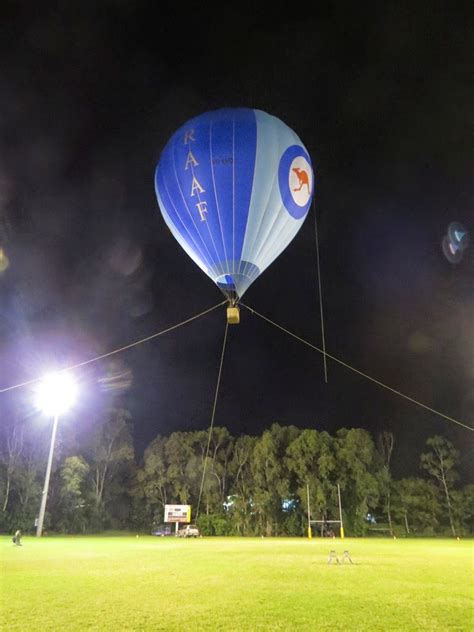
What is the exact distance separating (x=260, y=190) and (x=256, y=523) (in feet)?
158

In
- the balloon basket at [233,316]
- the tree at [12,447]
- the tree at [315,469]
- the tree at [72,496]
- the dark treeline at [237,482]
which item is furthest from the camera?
the tree at [315,469]

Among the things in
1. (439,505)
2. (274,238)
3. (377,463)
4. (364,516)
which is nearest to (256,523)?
(364,516)

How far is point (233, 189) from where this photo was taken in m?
14.4

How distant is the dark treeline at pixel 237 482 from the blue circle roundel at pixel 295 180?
40017mm

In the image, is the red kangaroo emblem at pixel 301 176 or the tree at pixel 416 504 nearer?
the red kangaroo emblem at pixel 301 176

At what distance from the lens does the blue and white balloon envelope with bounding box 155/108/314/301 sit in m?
14.4

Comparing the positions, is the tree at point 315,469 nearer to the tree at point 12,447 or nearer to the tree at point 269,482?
the tree at point 269,482

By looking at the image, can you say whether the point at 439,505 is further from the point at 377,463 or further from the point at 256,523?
the point at 256,523

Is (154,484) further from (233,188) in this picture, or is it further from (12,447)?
(233,188)

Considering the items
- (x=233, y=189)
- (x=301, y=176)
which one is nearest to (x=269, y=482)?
(x=301, y=176)

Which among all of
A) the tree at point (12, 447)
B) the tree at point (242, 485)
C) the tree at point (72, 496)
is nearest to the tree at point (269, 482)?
the tree at point (242, 485)

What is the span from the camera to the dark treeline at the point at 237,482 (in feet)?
160

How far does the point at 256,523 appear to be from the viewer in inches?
2135

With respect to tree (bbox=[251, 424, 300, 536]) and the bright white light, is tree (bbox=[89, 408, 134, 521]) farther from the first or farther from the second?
the bright white light
